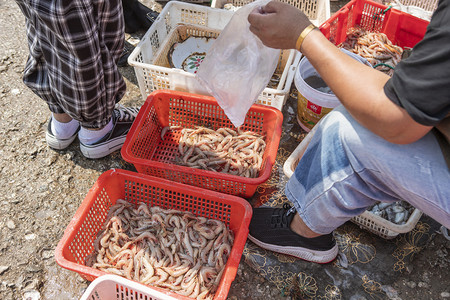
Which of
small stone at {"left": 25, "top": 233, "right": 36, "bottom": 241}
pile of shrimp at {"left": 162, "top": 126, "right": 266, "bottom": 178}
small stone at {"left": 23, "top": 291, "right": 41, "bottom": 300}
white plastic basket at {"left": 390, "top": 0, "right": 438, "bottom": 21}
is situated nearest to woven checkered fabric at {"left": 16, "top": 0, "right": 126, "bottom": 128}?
pile of shrimp at {"left": 162, "top": 126, "right": 266, "bottom": 178}

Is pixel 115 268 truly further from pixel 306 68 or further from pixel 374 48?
pixel 374 48

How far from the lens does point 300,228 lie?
2.50m

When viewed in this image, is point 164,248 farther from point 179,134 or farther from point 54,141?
point 54,141

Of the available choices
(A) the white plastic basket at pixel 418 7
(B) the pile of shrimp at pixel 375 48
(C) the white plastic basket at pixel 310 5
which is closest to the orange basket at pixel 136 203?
(B) the pile of shrimp at pixel 375 48

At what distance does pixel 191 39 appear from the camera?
3.96m

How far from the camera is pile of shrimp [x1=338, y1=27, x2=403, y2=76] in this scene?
151 inches

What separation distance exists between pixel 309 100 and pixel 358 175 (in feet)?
4.15

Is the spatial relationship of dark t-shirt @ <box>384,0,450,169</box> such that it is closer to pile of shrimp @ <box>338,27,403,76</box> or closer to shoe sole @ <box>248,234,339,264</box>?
shoe sole @ <box>248,234,339,264</box>

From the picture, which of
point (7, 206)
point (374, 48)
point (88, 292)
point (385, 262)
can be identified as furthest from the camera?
point (374, 48)

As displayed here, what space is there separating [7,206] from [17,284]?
67 centimetres

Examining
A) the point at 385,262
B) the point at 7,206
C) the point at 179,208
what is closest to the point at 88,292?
the point at 179,208

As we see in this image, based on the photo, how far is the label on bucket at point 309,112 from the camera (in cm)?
315

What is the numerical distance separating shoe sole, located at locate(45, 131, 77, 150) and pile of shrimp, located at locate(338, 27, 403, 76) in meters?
2.83

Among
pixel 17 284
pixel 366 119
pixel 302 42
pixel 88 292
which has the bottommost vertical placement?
pixel 17 284
